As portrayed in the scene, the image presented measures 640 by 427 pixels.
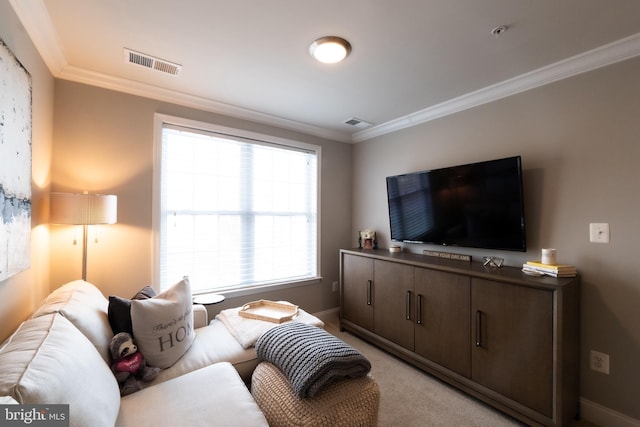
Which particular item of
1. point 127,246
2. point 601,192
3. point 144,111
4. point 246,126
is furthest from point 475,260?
point 144,111

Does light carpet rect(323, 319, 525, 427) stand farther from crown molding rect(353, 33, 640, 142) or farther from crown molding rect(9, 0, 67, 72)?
crown molding rect(9, 0, 67, 72)

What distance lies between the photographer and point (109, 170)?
86.6 inches

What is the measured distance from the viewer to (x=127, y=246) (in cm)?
225

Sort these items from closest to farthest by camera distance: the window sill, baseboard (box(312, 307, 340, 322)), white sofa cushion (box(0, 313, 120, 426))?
white sofa cushion (box(0, 313, 120, 426))
the window sill
baseboard (box(312, 307, 340, 322))

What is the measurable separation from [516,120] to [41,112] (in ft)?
11.3

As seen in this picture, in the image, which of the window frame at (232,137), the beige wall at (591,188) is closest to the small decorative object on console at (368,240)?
the window frame at (232,137)

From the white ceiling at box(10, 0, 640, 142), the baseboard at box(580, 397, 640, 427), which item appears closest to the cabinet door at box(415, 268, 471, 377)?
the baseboard at box(580, 397, 640, 427)

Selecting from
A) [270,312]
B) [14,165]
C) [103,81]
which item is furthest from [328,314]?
[103,81]

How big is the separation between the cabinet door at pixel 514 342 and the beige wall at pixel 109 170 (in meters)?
2.69

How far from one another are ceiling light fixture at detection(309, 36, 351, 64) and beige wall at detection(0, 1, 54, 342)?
5.07ft

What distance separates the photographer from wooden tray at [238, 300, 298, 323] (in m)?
2.07

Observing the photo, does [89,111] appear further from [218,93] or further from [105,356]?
[105,356]

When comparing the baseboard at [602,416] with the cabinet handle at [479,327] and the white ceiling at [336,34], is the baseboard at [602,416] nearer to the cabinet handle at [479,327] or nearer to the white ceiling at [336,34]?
the cabinet handle at [479,327]

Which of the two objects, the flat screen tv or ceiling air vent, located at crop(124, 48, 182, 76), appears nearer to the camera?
ceiling air vent, located at crop(124, 48, 182, 76)
